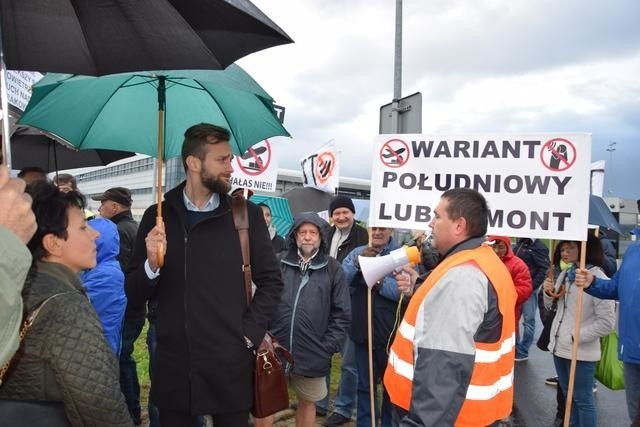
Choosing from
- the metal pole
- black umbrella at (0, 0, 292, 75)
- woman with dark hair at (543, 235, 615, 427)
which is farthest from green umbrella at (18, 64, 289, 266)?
the metal pole

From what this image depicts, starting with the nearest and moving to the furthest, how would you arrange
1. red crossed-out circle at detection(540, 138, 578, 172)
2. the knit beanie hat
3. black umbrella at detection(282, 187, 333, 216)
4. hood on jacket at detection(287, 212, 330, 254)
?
red crossed-out circle at detection(540, 138, 578, 172) < hood on jacket at detection(287, 212, 330, 254) < the knit beanie hat < black umbrella at detection(282, 187, 333, 216)

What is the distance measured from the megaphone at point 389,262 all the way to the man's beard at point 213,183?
4.01 feet

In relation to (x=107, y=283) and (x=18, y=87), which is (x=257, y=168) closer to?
(x=18, y=87)

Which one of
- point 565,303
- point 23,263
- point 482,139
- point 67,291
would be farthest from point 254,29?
point 565,303

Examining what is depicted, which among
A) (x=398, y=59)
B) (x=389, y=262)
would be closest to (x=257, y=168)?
(x=398, y=59)

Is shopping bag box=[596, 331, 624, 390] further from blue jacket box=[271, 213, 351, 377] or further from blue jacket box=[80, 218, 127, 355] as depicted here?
blue jacket box=[80, 218, 127, 355]

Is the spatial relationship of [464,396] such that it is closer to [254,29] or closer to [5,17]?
[254,29]

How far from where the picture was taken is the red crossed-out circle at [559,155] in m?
3.83

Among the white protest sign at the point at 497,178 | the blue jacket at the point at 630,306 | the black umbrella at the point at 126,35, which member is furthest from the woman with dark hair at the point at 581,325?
the black umbrella at the point at 126,35

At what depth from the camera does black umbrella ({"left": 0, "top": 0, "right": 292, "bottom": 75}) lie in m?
2.24

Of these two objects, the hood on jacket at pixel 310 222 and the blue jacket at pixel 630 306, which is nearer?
the blue jacket at pixel 630 306

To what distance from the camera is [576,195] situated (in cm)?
383

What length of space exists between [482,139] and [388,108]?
2333mm

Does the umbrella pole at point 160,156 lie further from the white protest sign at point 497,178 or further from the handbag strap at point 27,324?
the white protest sign at point 497,178
